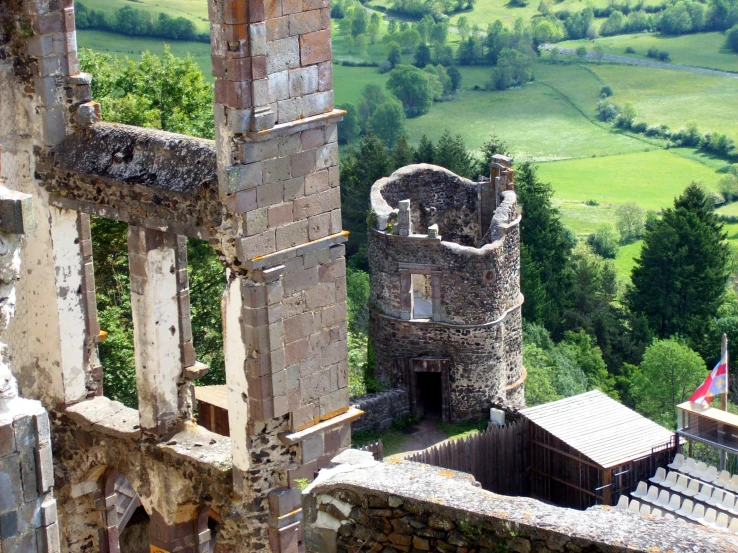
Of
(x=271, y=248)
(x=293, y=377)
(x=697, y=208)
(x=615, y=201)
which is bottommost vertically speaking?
(x=615, y=201)

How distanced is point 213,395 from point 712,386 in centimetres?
1139

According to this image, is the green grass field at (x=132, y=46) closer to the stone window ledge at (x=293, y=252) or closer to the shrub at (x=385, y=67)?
the shrub at (x=385, y=67)

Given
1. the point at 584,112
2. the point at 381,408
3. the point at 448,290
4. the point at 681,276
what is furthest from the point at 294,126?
the point at 584,112

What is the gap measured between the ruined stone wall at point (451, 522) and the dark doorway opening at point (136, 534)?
9.75m

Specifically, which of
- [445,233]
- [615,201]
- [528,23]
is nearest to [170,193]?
[445,233]

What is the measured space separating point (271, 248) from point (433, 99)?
70.7m

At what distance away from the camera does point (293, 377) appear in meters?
15.6

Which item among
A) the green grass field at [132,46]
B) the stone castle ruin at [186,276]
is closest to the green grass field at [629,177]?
the green grass field at [132,46]

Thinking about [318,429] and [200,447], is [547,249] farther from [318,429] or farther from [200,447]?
[318,429]

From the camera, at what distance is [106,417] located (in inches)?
672

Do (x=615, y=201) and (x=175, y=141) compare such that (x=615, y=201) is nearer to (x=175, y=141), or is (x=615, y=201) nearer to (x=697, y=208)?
(x=697, y=208)

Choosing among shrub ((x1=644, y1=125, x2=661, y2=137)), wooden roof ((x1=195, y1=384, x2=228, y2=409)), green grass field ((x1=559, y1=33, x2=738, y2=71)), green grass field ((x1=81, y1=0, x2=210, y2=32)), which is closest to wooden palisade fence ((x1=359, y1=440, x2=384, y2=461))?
wooden roof ((x1=195, y1=384, x2=228, y2=409))

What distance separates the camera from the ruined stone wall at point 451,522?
29.0ft

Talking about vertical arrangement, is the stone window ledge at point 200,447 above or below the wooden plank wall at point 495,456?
above
